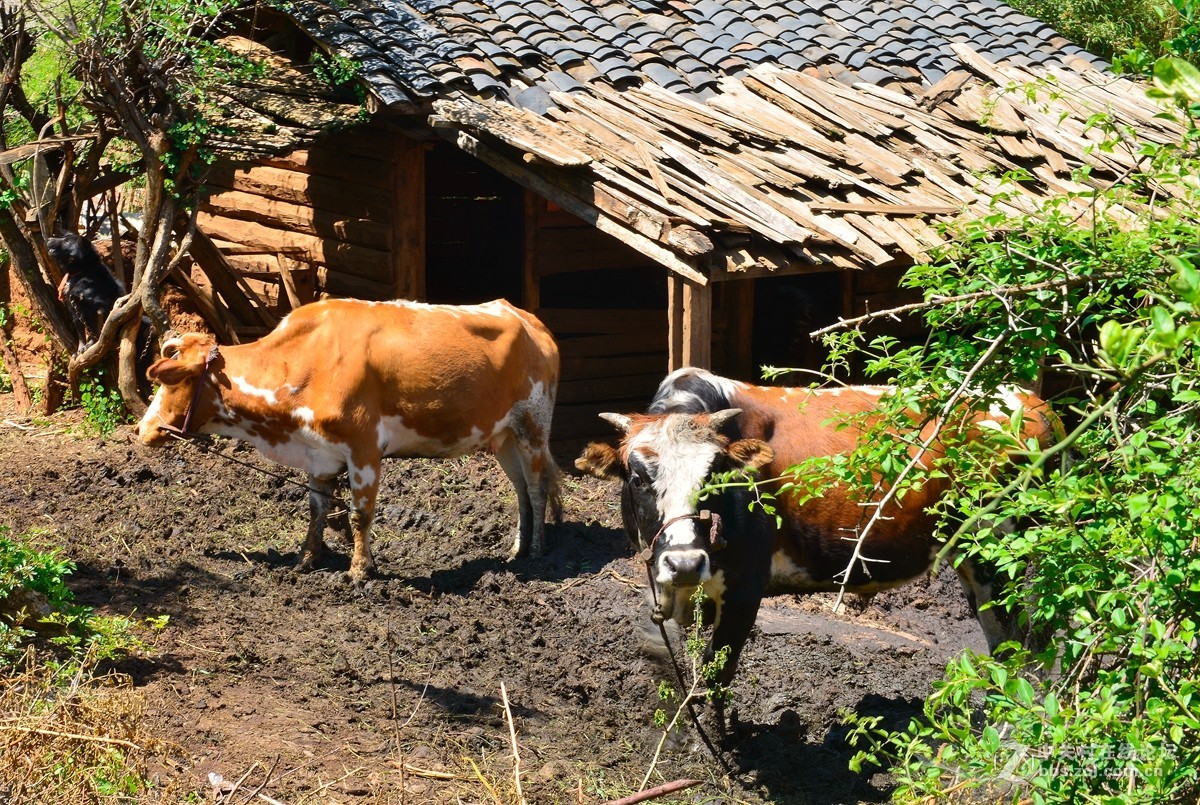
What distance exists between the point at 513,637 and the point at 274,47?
7460 millimetres

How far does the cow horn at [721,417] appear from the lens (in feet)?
19.4

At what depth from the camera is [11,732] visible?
5.00 metres

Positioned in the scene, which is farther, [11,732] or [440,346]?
[440,346]

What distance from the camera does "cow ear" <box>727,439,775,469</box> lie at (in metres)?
5.88

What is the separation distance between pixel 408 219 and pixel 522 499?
3.79 m

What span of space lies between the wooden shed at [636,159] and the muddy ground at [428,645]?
6.86 ft

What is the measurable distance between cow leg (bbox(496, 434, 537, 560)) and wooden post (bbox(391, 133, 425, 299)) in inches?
121

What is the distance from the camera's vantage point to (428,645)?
748 cm

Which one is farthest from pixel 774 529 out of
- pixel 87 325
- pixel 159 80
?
pixel 87 325

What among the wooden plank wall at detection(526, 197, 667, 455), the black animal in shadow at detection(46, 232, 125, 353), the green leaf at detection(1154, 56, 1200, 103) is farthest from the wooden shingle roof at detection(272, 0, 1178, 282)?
the green leaf at detection(1154, 56, 1200, 103)

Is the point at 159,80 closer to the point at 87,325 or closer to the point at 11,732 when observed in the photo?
the point at 87,325

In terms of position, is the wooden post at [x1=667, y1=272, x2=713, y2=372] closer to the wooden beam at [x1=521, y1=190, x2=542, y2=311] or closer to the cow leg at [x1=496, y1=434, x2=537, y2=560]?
the cow leg at [x1=496, y1=434, x2=537, y2=560]

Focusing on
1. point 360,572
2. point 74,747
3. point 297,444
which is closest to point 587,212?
point 297,444

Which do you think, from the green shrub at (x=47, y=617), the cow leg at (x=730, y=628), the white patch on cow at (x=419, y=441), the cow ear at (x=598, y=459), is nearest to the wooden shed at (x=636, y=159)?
the white patch on cow at (x=419, y=441)
